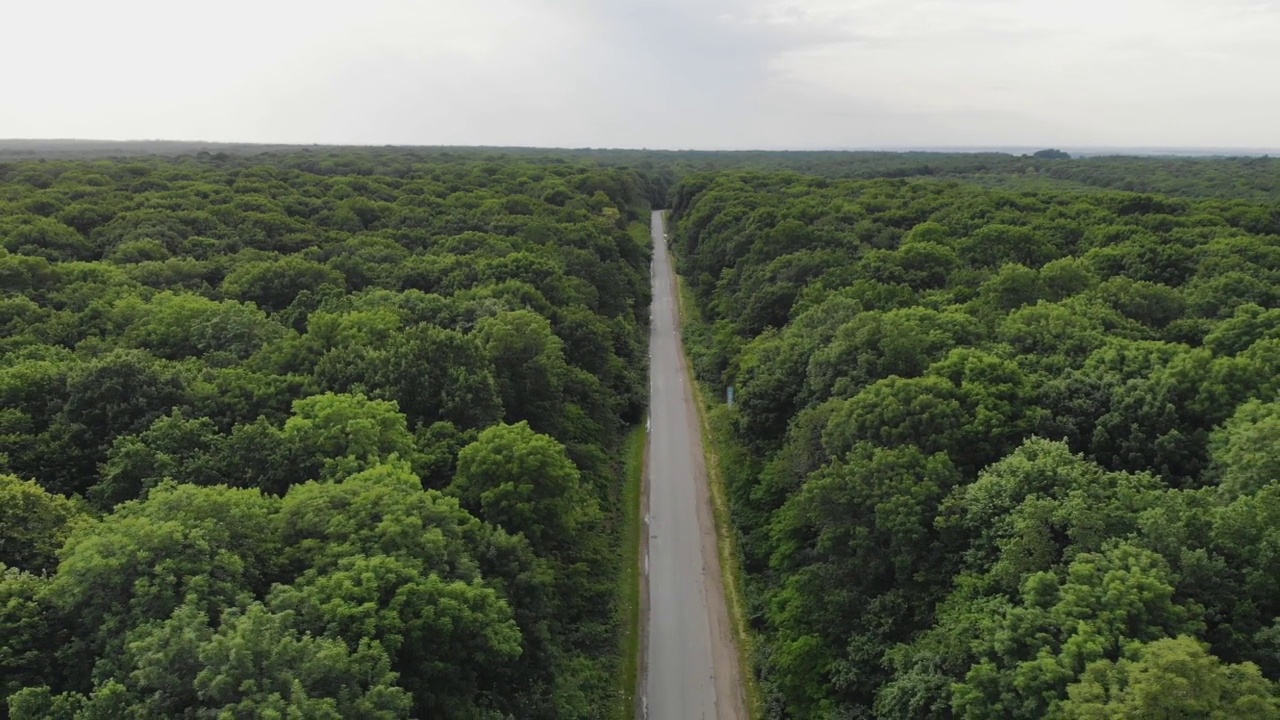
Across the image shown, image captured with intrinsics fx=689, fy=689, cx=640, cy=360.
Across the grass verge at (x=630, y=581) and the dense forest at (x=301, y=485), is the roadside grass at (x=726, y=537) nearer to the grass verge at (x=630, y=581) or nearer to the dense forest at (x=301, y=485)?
the grass verge at (x=630, y=581)

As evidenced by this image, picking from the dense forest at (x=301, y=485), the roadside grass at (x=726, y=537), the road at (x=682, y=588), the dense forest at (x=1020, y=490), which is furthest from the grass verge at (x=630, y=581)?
the dense forest at (x=1020, y=490)

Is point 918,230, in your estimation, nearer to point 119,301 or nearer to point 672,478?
point 672,478

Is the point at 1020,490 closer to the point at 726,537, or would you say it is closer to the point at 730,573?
the point at 730,573

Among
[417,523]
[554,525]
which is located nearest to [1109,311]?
[554,525]

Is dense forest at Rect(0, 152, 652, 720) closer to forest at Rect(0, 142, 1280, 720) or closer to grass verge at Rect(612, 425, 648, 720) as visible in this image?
forest at Rect(0, 142, 1280, 720)

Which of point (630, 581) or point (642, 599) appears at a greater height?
point (630, 581)

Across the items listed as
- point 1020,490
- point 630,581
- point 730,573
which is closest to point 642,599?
point 630,581

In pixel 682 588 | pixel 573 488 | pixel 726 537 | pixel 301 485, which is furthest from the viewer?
pixel 726 537
